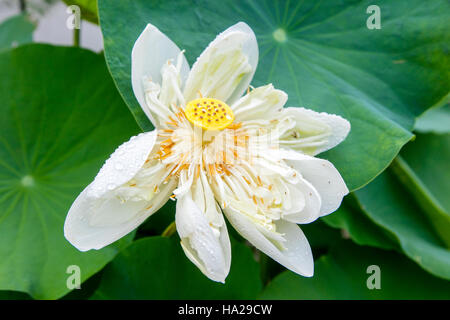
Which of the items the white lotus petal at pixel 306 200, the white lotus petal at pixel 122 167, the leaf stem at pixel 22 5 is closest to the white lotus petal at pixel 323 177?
the white lotus petal at pixel 306 200

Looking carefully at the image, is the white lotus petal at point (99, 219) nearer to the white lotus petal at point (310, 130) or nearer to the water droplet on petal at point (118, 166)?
the water droplet on petal at point (118, 166)

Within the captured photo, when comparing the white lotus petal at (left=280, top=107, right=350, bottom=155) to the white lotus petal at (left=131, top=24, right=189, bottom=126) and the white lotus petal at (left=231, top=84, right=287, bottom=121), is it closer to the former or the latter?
the white lotus petal at (left=231, top=84, right=287, bottom=121)

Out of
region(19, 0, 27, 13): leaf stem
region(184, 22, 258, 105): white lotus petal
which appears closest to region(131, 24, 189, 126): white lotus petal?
region(184, 22, 258, 105): white lotus petal

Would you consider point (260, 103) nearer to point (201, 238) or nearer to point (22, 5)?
point (201, 238)

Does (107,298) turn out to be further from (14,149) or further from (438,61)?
(438,61)

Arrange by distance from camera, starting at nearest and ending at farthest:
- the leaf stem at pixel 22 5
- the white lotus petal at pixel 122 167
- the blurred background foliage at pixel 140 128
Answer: the white lotus petal at pixel 122 167
the blurred background foliage at pixel 140 128
the leaf stem at pixel 22 5
